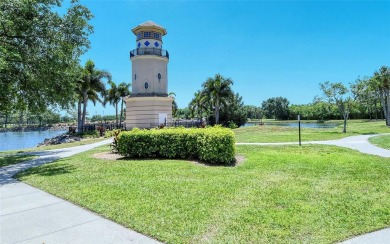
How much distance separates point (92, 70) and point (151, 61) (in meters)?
11.7

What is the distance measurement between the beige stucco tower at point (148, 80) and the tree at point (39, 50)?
549 inches

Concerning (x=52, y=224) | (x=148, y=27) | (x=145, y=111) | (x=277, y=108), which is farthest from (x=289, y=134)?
(x=277, y=108)

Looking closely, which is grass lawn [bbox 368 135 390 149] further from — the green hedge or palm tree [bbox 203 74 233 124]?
palm tree [bbox 203 74 233 124]

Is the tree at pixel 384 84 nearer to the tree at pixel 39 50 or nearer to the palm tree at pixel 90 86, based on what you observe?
the palm tree at pixel 90 86

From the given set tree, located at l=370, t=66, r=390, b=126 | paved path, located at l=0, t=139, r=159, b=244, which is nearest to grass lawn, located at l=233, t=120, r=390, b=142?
tree, located at l=370, t=66, r=390, b=126

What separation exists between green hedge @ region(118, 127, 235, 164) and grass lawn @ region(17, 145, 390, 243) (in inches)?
29.7

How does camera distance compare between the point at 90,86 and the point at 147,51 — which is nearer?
the point at 147,51

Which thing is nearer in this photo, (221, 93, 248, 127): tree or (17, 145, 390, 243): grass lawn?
(17, 145, 390, 243): grass lawn

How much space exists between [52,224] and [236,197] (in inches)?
140

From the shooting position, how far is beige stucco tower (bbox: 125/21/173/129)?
28125mm

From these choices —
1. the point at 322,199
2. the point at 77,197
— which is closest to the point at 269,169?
the point at 322,199

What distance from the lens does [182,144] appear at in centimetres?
1168

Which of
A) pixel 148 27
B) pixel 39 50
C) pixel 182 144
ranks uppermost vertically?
pixel 148 27

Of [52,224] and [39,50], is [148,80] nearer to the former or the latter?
[39,50]
